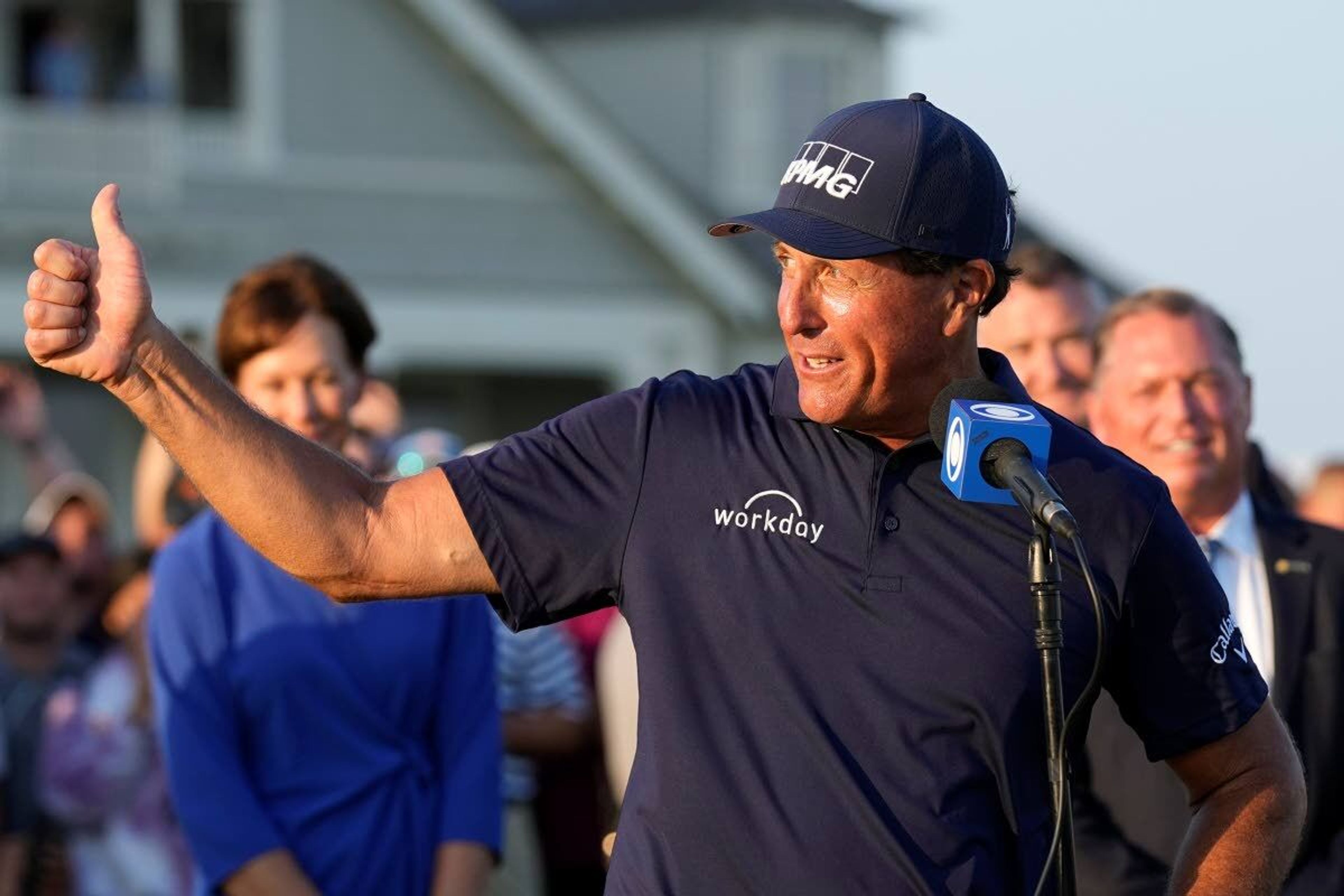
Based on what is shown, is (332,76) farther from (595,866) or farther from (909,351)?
(909,351)

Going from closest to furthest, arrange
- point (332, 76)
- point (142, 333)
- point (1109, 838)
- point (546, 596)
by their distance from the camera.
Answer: point (142, 333) < point (546, 596) < point (1109, 838) < point (332, 76)

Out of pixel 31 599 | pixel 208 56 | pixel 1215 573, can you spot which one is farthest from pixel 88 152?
pixel 1215 573

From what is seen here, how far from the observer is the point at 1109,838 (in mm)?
5309

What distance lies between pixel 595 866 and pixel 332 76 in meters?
15.6

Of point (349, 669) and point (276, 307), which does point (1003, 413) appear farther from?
point (276, 307)

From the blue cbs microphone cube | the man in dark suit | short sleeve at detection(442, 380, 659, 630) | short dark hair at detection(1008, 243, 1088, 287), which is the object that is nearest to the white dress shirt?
the man in dark suit

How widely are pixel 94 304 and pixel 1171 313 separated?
320 centimetres

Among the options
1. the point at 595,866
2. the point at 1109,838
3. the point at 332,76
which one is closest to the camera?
the point at 1109,838

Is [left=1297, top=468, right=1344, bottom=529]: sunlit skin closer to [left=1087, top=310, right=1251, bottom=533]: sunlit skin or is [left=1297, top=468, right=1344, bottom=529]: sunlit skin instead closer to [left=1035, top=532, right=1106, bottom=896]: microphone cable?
[left=1087, top=310, right=1251, bottom=533]: sunlit skin

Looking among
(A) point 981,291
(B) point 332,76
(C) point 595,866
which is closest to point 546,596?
(A) point 981,291

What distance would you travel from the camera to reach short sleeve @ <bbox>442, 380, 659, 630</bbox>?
12.6 ft

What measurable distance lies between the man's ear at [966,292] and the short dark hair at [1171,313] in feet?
6.57

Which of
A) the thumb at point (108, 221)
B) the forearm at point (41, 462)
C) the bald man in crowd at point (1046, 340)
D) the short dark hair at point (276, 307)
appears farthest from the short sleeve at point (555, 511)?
the forearm at point (41, 462)

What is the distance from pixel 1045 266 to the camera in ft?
22.4
